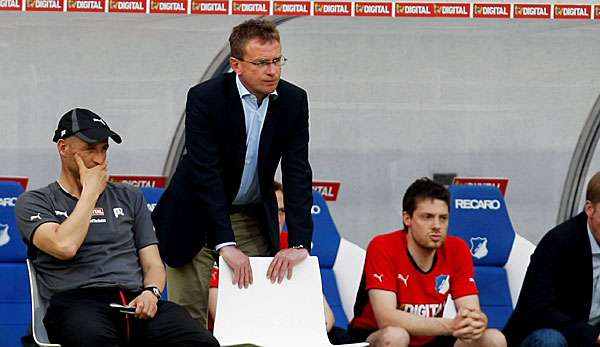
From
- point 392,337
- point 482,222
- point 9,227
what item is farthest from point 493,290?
point 9,227

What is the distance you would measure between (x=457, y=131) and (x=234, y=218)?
1.76m

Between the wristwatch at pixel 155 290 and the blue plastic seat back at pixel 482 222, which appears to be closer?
the wristwatch at pixel 155 290

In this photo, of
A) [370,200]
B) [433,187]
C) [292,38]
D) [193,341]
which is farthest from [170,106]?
[193,341]

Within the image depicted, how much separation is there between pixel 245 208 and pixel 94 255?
1.89 ft

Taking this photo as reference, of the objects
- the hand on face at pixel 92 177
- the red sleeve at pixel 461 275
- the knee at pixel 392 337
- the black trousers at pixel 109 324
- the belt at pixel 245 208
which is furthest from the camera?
the red sleeve at pixel 461 275

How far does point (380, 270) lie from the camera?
206 inches

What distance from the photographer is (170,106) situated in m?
6.16

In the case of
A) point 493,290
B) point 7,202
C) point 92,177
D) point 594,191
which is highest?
point 92,177

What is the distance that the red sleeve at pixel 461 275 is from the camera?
5.34 m

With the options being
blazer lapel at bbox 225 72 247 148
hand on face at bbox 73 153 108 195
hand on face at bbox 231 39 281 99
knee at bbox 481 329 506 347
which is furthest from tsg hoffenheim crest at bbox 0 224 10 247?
knee at bbox 481 329 506 347

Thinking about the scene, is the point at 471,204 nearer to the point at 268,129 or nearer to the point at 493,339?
the point at 493,339

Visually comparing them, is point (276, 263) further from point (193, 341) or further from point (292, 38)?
point (292, 38)

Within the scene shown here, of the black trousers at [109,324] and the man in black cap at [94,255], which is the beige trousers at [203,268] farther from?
the black trousers at [109,324]

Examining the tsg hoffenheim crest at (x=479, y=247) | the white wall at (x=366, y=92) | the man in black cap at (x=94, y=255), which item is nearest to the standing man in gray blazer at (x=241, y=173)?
the man in black cap at (x=94, y=255)
